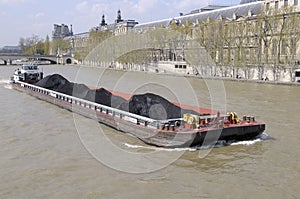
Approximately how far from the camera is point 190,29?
5762 cm

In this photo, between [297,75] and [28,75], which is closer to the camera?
[28,75]

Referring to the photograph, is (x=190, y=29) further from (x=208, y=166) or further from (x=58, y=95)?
(x=208, y=166)

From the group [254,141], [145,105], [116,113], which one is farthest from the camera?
[116,113]

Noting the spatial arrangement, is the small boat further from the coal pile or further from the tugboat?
the tugboat

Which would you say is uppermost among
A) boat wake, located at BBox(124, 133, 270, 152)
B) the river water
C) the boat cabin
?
the boat cabin

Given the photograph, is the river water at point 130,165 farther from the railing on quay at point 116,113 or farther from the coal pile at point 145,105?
the coal pile at point 145,105

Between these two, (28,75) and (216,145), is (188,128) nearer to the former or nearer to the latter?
(216,145)

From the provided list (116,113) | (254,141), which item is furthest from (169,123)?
(116,113)

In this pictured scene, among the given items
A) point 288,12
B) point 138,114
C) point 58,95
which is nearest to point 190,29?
point 288,12

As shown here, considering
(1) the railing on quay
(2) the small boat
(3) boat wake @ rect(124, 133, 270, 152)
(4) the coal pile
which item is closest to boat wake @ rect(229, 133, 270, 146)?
(3) boat wake @ rect(124, 133, 270, 152)

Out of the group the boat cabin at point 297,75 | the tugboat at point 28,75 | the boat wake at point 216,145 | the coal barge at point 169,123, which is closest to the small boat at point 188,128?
the coal barge at point 169,123

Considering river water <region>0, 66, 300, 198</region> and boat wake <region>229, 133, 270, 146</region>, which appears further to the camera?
boat wake <region>229, 133, 270, 146</region>

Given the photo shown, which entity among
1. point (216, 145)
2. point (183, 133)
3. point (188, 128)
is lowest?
point (216, 145)

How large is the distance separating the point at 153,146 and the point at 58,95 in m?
11.4
